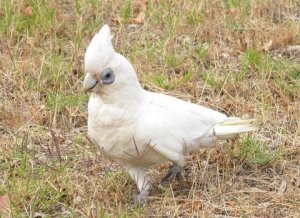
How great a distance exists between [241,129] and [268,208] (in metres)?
0.41

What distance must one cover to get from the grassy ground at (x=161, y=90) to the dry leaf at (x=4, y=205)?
25 mm

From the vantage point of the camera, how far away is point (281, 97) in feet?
15.9

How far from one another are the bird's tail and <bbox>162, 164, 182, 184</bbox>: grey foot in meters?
0.27

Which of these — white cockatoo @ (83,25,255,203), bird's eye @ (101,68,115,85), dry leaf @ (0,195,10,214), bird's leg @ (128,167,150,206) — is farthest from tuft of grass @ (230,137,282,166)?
dry leaf @ (0,195,10,214)

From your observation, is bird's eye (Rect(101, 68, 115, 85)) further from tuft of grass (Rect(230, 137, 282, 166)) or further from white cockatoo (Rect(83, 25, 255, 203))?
tuft of grass (Rect(230, 137, 282, 166))

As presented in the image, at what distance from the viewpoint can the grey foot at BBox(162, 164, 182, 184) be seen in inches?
154

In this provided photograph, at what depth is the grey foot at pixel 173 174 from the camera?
391 cm

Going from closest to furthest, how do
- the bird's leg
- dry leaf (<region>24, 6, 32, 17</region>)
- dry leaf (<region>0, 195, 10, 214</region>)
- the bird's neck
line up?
1. the bird's neck
2. dry leaf (<region>0, 195, 10, 214</region>)
3. the bird's leg
4. dry leaf (<region>24, 6, 32, 17</region>)

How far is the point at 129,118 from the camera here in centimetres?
349

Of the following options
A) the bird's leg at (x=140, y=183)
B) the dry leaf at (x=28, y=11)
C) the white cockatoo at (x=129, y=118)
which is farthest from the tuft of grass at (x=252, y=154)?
the dry leaf at (x=28, y=11)

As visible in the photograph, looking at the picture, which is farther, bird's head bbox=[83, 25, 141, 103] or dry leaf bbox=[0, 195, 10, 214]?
dry leaf bbox=[0, 195, 10, 214]

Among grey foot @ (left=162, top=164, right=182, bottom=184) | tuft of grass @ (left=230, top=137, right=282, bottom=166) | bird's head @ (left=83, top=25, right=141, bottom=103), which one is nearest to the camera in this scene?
bird's head @ (left=83, top=25, right=141, bottom=103)

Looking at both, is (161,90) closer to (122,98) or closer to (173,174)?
(173,174)

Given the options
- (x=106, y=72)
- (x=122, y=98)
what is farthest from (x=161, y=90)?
(x=106, y=72)
